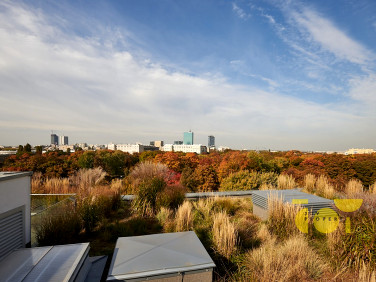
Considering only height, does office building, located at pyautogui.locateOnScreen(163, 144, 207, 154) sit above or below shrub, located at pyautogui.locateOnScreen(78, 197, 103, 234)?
above

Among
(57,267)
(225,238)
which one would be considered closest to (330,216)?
(225,238)

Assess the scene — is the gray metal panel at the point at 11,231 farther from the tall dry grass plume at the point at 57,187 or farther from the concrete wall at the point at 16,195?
the tall dry grass plume at the point at 57,187

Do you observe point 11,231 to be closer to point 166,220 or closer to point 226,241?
point 166,220

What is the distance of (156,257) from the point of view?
256 cm

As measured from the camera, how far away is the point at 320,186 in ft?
27.6

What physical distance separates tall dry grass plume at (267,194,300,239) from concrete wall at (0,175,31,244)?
4.64 metres

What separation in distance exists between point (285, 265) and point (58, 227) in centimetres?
396

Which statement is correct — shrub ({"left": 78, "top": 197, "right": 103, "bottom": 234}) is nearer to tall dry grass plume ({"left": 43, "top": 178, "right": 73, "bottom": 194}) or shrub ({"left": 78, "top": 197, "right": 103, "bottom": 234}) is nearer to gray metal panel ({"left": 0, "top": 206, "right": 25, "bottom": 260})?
gray metal panel ({"left": 0, "top": 206, "right": 25, "bottom": 260})

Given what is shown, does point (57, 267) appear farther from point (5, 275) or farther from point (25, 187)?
point (25, 187)

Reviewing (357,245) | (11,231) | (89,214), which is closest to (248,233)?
(357,245)

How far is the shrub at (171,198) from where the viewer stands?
562 centimetres

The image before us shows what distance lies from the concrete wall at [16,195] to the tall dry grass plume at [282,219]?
4.64 meters

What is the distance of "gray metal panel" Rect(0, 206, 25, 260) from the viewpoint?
3.01 meters

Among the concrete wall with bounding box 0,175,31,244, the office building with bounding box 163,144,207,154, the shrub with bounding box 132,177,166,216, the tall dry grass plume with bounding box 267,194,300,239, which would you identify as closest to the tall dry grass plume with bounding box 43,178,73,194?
the shrub with bounding box 132,177,166,216
